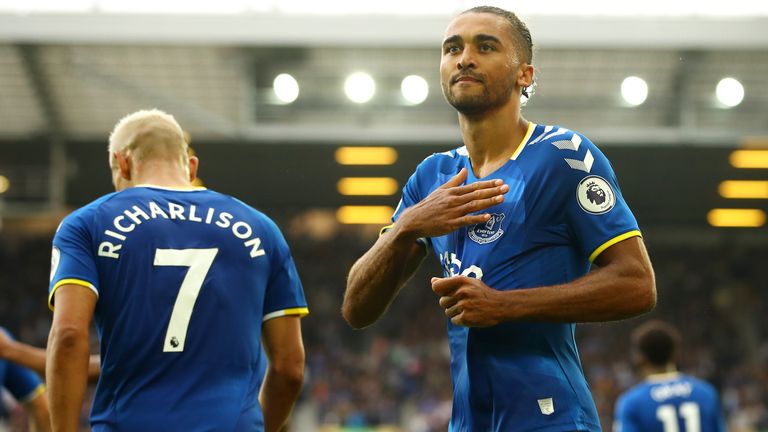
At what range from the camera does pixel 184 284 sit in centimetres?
375

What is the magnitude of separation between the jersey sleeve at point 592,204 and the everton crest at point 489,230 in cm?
21

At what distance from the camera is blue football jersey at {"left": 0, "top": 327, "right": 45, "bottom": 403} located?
666cm

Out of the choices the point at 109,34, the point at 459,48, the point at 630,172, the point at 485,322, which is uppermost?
the point at 109,34

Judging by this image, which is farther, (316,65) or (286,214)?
(286,214)

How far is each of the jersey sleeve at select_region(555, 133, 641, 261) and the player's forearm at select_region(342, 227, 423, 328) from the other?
508 mm

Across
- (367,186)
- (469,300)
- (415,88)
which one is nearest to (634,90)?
(415,88)

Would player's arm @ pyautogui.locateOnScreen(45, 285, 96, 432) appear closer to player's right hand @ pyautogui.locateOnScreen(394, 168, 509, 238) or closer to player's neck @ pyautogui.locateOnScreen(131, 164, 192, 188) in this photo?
player's neck @ pyautogui.locateOnScreen(131, 164, 192, 188)

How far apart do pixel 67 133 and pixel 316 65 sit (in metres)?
5.30

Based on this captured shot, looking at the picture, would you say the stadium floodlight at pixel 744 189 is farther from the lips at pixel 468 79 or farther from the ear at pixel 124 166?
the lips at pixel 468 79

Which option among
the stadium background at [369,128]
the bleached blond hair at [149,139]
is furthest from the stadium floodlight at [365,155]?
the bleached blond hair at [149,139]

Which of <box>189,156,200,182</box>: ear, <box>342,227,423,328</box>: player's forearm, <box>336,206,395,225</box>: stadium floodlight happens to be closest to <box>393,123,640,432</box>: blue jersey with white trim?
<box>342,227,423,328</box>: player's forearm

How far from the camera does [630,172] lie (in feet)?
69.5

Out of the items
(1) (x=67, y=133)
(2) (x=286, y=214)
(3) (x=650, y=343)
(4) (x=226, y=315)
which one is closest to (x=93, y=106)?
(1) (x=67, y=133)

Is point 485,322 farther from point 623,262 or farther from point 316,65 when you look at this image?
point 316,65
